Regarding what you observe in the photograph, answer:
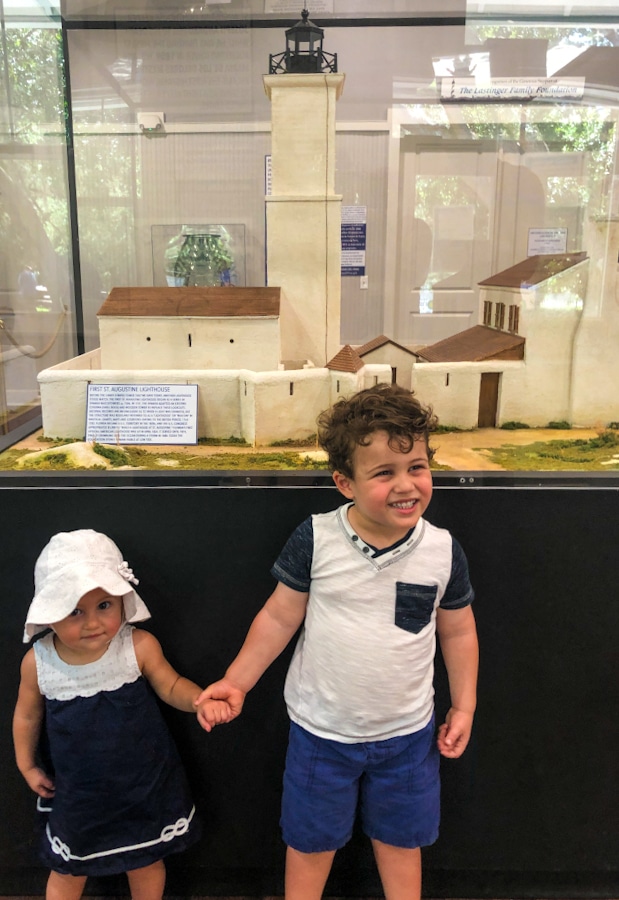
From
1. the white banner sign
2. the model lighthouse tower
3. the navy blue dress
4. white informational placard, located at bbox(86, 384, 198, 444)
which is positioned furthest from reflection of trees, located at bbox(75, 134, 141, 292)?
the navy blue dress

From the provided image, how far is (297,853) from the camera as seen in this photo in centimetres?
164

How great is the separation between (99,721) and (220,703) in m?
0.31

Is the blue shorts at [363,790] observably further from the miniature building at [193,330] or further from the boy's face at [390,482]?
the miniature building at [193,330]

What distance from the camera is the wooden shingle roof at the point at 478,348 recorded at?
235 cm

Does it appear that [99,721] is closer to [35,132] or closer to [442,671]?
[442,671]

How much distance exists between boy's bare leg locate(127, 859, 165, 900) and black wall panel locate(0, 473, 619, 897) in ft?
0.57

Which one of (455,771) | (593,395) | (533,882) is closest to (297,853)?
(455,771)

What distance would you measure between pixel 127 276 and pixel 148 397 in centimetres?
65

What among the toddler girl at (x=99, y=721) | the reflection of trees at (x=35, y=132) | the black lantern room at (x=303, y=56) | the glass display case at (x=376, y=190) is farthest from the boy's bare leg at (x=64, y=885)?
the black lantern room at (x=303, y=56)

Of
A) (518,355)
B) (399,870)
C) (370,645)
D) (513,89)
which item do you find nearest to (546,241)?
(518,355)

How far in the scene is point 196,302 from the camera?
2.46m

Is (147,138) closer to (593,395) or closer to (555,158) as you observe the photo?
Answer: (555,158)

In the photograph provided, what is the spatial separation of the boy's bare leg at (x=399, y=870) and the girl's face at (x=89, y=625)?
79 cm

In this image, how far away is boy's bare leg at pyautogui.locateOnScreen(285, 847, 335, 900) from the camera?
1.64 m
